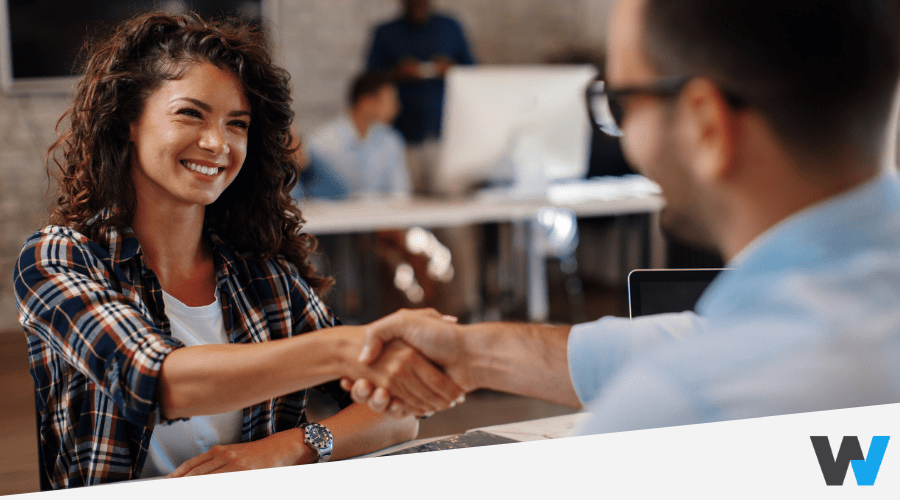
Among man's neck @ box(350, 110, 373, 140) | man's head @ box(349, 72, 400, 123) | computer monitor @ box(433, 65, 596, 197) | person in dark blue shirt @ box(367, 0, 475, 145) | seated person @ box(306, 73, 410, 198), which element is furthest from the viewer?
person in dark blue shirt @ box(367, 0, 475, 145)

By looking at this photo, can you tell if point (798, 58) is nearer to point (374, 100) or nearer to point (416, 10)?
point (374, 100)

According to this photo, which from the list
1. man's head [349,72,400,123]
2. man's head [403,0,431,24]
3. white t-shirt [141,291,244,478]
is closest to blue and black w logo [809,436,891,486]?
white t-shirt [141,291,244,478]

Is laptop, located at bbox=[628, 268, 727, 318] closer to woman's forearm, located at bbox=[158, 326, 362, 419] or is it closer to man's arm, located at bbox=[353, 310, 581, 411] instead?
man's arm, located at bbox=[353, 310, 581, 411]

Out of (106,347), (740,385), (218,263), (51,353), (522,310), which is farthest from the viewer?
(522,310)

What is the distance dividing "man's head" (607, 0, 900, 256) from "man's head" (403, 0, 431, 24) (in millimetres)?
3319

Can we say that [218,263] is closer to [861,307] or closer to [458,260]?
[861,307]

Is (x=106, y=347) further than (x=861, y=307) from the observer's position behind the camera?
Yes

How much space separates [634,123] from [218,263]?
1.93 ft

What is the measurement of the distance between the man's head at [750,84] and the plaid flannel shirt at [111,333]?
55cm

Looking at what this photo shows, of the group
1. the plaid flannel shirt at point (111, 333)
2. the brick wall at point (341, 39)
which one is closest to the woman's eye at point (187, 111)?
the plaid flannel shirt at point (111, 333)

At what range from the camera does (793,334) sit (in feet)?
2.21

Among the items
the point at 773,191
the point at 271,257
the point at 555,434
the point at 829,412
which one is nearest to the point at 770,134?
the point at 773,191

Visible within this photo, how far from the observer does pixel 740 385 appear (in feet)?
2.21

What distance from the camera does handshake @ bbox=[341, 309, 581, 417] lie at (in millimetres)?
825
